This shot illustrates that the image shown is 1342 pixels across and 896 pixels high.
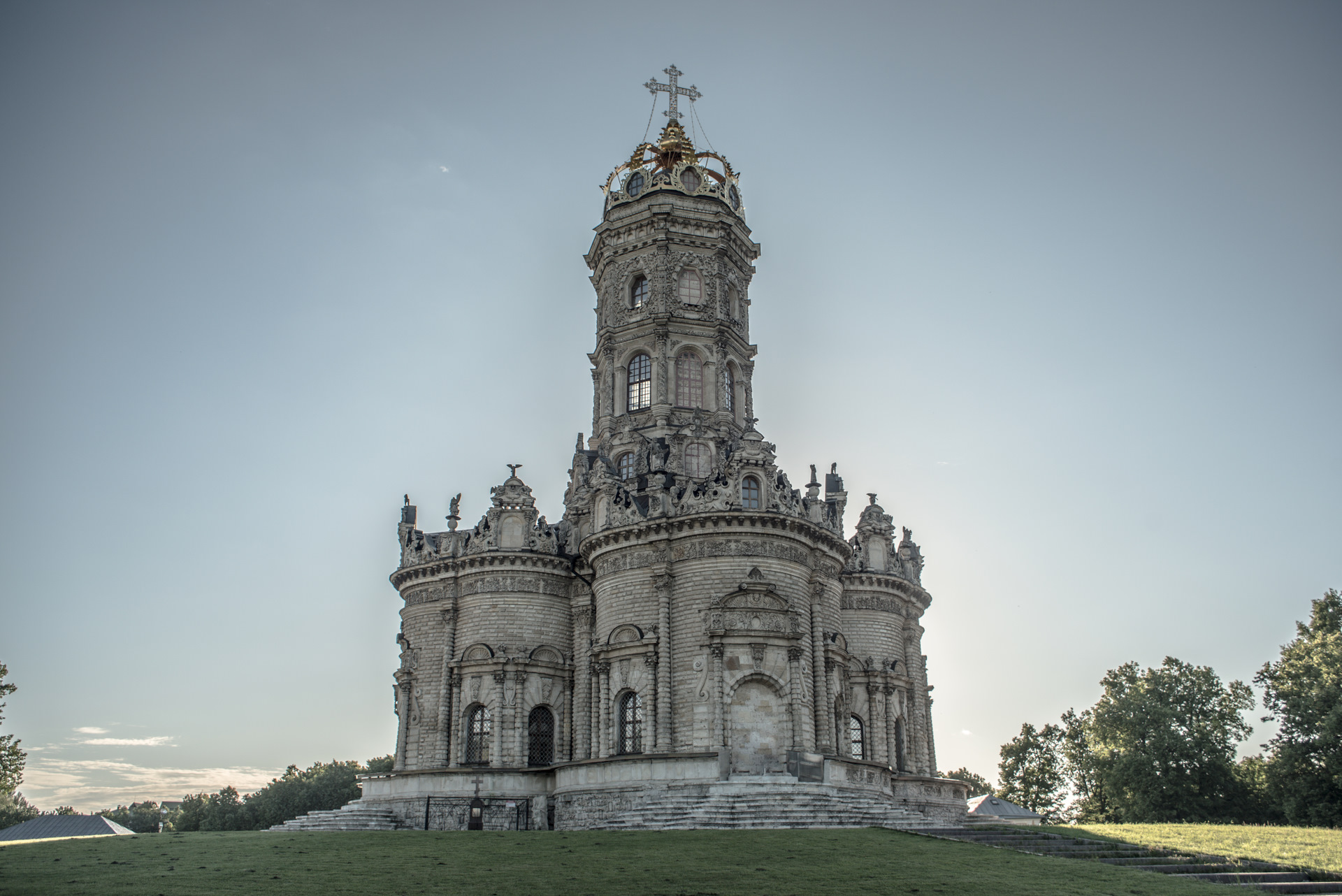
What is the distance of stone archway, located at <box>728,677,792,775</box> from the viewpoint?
35438 mm

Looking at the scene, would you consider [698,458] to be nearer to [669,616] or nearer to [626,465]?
[626,465]

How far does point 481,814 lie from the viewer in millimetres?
40000

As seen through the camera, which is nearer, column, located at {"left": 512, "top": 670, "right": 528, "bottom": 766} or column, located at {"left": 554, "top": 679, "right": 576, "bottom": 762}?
column, located at {"left": 512, "top": 670, "right": 528, "bottom": 766}

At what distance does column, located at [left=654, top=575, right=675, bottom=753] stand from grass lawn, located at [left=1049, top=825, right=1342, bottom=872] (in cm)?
1288

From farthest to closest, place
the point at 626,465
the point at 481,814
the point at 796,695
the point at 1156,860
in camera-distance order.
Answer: the point at 626,465 → the point at 481,814 → the point at 796,695 → the point at 1156,860

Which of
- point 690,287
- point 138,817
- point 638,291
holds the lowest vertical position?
point 138,817

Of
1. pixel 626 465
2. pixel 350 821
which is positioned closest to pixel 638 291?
pixel 626 465

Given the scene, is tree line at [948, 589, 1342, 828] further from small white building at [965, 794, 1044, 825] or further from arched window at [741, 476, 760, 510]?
arched window at [741, 476, 760, 510]

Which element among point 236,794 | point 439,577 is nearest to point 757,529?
point 439,577

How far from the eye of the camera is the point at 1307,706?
4603cm

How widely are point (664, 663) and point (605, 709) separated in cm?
317

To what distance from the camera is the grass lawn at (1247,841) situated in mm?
22688

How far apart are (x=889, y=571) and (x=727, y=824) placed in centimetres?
2098

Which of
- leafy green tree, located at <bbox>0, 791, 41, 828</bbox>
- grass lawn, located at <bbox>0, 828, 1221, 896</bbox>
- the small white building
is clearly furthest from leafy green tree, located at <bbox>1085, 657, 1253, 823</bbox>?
leafy green tree, located at <bbox>0, 791, 41, 828</bbox>
